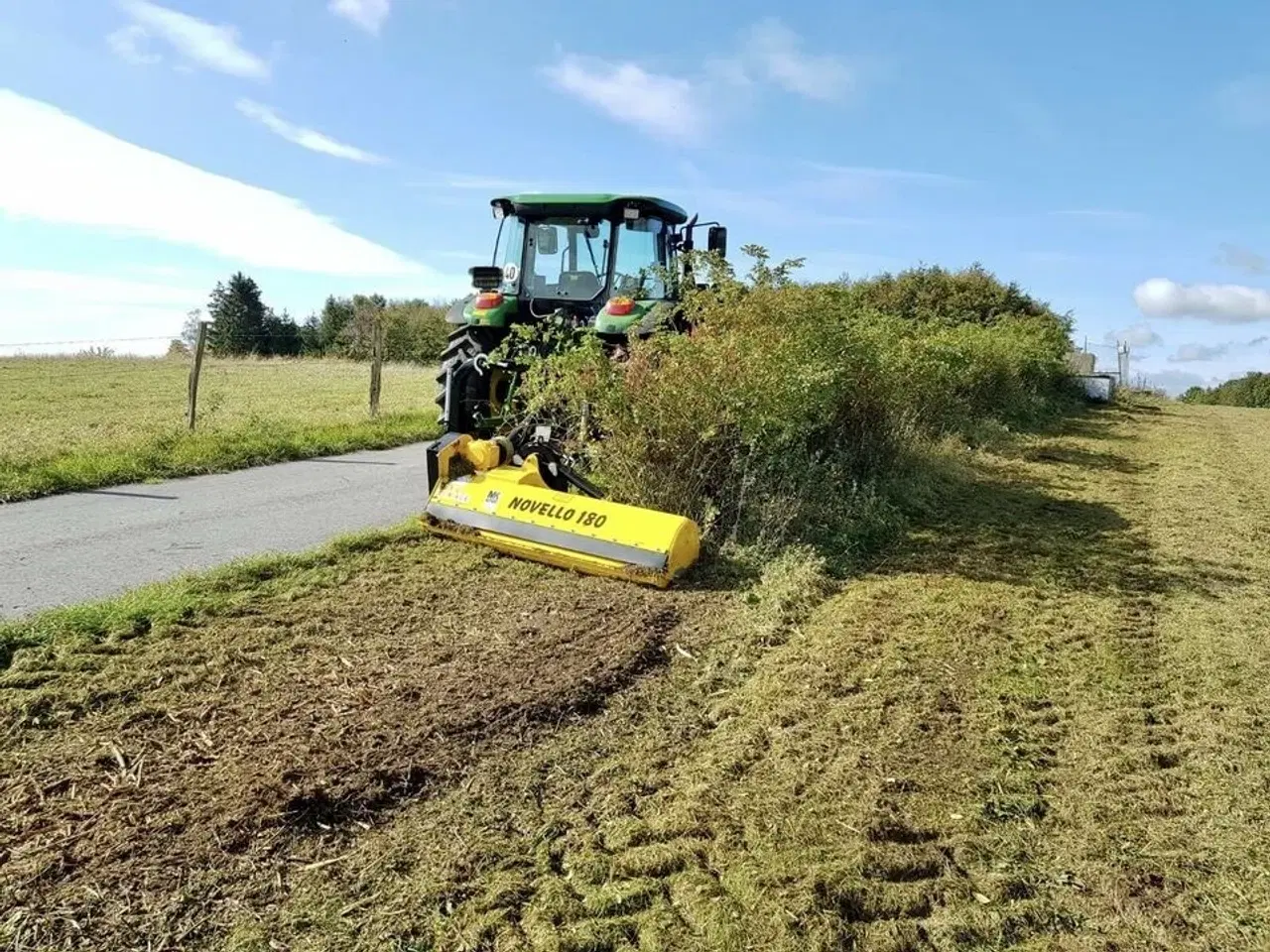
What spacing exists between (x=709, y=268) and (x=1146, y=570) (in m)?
3.61

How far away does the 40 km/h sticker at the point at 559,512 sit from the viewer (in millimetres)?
5566

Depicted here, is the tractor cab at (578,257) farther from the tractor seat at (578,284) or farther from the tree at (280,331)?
the tree at (280,331)

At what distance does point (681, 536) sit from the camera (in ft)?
17.8

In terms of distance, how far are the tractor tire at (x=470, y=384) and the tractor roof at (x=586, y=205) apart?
3.77 feet

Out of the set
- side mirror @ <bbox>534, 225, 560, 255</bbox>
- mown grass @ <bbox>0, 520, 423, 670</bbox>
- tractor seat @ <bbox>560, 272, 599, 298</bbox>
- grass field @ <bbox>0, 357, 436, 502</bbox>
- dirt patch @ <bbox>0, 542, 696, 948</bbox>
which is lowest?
dirt patch @ <bbox>0, 542, 696, 948</bbox>

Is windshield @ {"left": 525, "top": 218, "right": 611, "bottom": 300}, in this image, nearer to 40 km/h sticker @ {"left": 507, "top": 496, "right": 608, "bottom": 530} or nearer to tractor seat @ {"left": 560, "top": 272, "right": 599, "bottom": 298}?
tractor seat @ {"left": 560, "top": 272, "right": 599, "bottom": 298}

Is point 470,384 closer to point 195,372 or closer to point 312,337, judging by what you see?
point 195,372

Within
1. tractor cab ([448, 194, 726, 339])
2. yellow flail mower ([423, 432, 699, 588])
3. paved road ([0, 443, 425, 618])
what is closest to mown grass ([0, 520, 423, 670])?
Result: paved road ([0, 443, 425, 618])

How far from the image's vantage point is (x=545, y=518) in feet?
18.7

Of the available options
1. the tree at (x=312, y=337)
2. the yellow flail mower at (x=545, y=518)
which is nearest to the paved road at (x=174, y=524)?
the yellow flail mower at (x=545, y=518)

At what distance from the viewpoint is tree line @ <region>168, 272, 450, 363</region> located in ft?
132

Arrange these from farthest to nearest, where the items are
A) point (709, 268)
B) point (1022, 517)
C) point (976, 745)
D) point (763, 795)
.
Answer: point (1022, 517) < point (709, 268) < point (976, 745) < point (763, 795)

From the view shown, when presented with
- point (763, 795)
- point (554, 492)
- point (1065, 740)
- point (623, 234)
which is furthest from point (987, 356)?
point (763, 795)

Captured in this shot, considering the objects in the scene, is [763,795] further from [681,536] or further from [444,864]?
[681,536]
